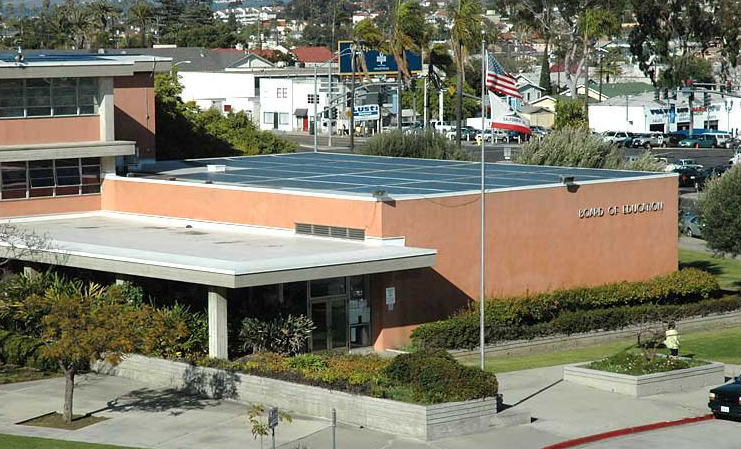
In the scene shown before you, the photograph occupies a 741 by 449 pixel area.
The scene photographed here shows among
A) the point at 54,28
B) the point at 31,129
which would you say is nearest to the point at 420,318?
the point at 31,129

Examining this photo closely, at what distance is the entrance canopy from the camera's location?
3481cm

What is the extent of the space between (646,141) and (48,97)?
7613cm

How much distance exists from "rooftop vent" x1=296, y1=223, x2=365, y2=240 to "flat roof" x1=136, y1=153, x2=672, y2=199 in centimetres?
131

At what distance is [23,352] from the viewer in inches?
1442

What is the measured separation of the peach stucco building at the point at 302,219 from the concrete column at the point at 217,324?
0.05 m

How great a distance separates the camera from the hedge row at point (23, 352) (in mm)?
36281

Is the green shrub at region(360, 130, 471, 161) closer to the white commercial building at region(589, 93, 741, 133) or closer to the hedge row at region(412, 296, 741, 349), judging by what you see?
the hedge row at region(412, 296, 741, 349)

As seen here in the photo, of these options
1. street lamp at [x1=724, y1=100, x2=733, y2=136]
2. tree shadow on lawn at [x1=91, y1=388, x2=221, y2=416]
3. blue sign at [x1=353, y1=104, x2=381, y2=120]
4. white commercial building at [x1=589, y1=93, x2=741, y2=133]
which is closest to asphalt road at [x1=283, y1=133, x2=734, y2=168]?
blue sign at [x1=353, y1=104, x2=381, y2=120]

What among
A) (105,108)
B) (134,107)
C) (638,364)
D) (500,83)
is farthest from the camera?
(134,107)

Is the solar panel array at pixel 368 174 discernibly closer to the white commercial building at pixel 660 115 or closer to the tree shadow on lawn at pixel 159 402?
the tree shadow on lawn at pixel 159 402

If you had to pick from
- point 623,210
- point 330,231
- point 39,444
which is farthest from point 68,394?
point 623,210

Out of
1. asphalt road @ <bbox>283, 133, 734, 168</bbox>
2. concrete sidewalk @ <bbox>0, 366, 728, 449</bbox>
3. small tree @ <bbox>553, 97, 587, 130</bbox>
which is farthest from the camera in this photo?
asphalt road @ <bbox>283, 133, 734, 168</bbox>

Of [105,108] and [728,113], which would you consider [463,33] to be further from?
[728,113]

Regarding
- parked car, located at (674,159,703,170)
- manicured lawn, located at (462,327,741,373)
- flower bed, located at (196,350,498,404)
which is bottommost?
manicured lawn, located at (462,327,741,373)
